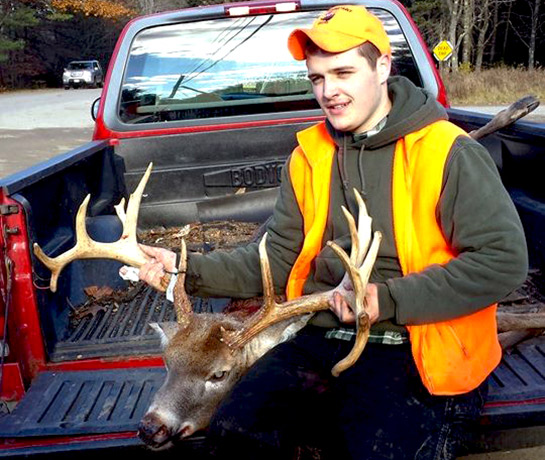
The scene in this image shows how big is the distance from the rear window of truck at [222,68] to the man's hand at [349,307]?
281cm

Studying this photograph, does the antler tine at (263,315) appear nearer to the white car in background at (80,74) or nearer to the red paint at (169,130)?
the red paint at (169,130)

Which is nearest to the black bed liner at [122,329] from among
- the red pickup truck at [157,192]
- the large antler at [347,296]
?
the red pickup truck at [157,192]

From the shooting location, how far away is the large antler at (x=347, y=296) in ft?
7.92

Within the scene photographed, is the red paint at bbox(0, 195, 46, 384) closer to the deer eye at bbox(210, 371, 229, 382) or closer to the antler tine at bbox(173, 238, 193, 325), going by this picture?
the antler tine at bbox(173, 238, 193, 325)

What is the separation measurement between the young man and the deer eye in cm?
14

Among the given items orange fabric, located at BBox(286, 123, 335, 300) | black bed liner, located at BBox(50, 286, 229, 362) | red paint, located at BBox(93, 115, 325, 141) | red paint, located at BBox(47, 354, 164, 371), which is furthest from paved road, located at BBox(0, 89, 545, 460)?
orange fabric, located at BBox(286, 123, 335, 300)

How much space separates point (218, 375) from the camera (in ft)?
9.15

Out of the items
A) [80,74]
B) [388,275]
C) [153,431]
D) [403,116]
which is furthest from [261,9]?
[80,74]

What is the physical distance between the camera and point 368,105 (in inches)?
106

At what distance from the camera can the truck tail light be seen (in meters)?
5.11

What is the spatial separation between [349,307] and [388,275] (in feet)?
0.73

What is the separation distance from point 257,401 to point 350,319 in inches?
16.6

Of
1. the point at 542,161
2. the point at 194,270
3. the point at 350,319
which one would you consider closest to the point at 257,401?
the point at 350,319

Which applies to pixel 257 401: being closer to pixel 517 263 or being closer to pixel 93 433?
pixel 93 433
